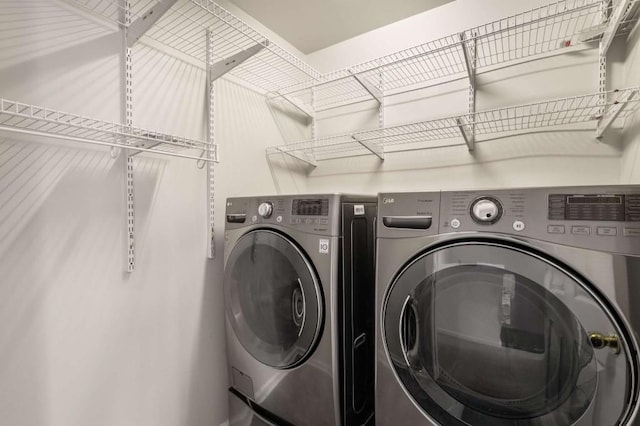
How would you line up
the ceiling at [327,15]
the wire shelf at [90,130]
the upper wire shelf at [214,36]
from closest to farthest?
1. the wire shelf at [90,130]
2. the upper wire shelf at [214,36]
3. the ceiling at [327,15]

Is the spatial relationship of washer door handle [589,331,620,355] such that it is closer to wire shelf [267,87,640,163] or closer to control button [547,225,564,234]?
control button [547,225,564,234]

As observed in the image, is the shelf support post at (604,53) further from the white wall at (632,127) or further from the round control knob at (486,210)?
the round control knob at (486,210)

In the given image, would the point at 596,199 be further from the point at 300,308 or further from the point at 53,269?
the point at 53,269

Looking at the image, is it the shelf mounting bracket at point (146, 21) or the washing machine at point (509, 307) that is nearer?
the washing machine at point (509, 307)

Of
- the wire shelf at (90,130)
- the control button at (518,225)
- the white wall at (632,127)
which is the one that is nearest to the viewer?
the control button at (518,225)

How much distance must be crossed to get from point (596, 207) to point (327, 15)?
1.65 m

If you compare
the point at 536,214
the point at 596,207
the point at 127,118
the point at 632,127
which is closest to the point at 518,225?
the point at 536,214

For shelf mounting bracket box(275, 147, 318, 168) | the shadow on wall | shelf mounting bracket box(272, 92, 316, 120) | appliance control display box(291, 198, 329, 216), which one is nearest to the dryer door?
appliance control display box(291, 198, 329, 216)

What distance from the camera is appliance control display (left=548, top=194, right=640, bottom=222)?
66cm

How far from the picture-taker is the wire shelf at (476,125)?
1.17 meters

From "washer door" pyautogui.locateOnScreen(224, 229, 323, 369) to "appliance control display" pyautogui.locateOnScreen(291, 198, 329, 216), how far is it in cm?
13

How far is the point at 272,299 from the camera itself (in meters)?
1.29

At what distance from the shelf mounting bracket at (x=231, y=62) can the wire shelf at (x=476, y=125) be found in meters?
0.51

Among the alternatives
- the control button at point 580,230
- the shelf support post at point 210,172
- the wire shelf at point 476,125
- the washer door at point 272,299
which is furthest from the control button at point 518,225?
the shelf support post at point 210,172
